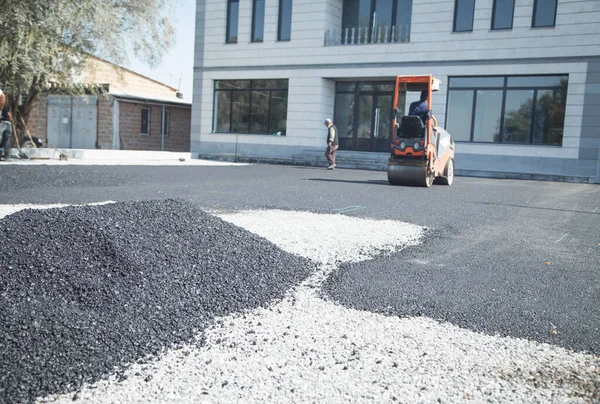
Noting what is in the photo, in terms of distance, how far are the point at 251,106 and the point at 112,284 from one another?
24931 mm

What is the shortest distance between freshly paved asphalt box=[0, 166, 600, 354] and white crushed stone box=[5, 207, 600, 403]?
1.10 ft

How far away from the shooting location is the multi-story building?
21328 mm

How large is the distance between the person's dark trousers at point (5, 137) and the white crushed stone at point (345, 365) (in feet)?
54.7

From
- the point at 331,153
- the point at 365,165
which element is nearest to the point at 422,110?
the point at 331,153

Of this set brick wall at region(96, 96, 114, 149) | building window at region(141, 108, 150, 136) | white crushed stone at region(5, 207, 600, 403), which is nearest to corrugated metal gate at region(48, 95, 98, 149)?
brick wall at region(96, 96, 114, 149)

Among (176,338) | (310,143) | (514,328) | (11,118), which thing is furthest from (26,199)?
(310,143)

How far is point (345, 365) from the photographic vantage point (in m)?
3.29

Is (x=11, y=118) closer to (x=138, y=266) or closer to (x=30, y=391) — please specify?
(x=138, y=266)

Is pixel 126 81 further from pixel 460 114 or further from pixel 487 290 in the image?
pixel 487 290

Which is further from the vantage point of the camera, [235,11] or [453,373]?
[235,11]

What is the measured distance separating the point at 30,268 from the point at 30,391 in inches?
60.2

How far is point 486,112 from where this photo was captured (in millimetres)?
23125

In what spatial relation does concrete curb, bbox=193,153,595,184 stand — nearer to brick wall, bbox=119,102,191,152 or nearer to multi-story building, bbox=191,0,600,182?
multi-story building, bbox=191,0,600,182

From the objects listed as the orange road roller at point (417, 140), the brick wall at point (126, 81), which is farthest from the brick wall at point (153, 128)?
the orange road roller at point (417, 140)
